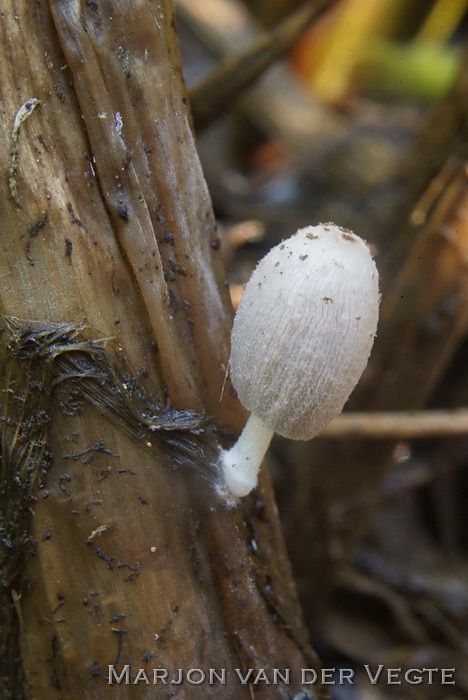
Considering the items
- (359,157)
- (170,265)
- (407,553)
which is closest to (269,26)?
(359,157)

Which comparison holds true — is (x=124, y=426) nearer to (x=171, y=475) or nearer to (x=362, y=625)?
(x=171, y=475)

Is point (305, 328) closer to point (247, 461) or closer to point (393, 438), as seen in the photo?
point (247, 461)

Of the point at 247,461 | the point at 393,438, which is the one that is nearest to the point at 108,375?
the point at 247,461

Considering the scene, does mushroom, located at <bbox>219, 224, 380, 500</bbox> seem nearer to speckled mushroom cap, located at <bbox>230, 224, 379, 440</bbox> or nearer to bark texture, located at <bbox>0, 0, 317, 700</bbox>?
speckled mushroom cap, located at <bbox>230, 224, 379, 440</bbox>

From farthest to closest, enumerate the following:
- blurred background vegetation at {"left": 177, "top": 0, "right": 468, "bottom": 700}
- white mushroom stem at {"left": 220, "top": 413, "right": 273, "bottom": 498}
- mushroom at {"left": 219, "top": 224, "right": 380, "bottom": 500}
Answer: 1. blurred background vegetation at {"left": 177, "top": 0, "right": 468, "bottom": 700}
2. white mushroom stem at {"left": 220, "top": 413, "right": 273, "bottom": 498}
3. mushroom at {"left": 219, "top": 224, "right": 380, "bottom": 500}

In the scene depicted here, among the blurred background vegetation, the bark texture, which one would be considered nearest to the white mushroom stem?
the bark texture

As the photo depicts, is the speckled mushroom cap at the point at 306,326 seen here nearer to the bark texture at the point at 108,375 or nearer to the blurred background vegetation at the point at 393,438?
the bark texture at the point at 108,375

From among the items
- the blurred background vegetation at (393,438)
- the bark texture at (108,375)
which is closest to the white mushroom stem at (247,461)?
the bark texture at (108,375)
